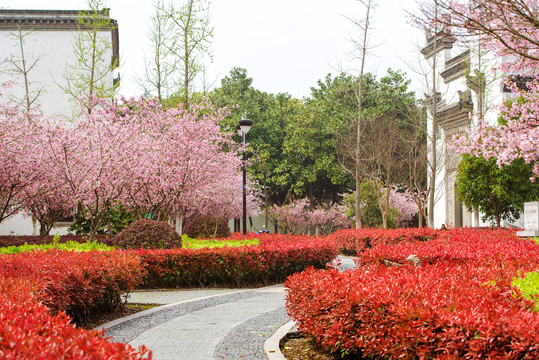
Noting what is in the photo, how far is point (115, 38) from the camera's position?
3241 centimetres

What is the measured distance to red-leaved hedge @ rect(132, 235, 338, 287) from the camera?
1134cm

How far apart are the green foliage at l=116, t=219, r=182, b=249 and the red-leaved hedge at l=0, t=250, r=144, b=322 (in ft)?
12.7

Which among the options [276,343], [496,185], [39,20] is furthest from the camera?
[39,20]

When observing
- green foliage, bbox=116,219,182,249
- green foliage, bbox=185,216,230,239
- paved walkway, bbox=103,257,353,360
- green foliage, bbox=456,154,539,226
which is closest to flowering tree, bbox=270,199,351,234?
green foliage, bbox=185,216,230,239

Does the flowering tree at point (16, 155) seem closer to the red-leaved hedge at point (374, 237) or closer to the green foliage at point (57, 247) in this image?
the green foliage at point (57, 247)

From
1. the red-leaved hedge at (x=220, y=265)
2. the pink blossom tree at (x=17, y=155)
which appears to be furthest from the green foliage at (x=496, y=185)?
the pink blossom tree at (x=17, y=155)

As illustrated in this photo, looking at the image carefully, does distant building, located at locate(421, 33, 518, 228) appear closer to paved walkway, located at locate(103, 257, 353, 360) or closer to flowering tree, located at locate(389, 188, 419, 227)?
flowering tree, located at locate(389, 188, 419, 227)

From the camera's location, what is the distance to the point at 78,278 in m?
7.28

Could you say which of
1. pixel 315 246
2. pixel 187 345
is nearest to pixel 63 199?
pixel 315 246

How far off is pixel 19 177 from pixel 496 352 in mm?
14814

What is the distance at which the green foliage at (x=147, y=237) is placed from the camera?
1305cm

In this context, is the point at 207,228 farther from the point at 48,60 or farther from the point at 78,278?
the point at 48,60

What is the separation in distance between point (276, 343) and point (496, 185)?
1581 centimetres

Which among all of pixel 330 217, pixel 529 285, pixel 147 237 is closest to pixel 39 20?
pixel 147 237
